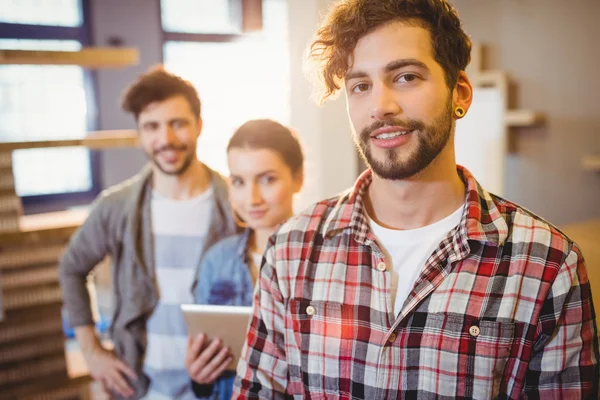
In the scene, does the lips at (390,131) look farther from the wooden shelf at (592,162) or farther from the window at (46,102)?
the window at (46,102)

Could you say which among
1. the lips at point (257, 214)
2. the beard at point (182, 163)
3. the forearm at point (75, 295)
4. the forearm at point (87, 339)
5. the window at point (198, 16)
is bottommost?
the forearm at point (87, 339)

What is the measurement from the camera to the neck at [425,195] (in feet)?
3.57

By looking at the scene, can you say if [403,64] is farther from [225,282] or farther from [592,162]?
[592,162]

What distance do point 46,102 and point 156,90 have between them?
107 inches

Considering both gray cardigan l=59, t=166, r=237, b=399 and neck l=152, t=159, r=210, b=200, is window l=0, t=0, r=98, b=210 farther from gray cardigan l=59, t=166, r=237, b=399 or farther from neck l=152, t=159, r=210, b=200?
neck l=152, t=159, r=210, b=200

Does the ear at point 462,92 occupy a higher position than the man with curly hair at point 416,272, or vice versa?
the ear at point 462,92

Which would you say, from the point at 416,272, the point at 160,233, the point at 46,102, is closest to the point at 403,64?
the point at 416,272

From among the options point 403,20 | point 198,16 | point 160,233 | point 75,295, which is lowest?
point 75,295

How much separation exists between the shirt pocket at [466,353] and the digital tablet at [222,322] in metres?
0.49

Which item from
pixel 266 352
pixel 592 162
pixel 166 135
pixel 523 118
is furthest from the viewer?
pixel 523 118

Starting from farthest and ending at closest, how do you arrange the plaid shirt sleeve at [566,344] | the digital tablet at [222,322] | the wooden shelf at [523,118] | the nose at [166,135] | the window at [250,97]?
the wooden shelf at [523,118] < the window at [250,97] < the nose at [166,135] < the digital tablet at [222,322] < the plaid shirt sleeve at [566,344]

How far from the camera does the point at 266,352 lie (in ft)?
3.91

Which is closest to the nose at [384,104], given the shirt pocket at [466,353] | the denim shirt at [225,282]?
the shirt pocket at [466,353]

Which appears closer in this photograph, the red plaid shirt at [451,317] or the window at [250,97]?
the red plaid shirt at [451,317]
